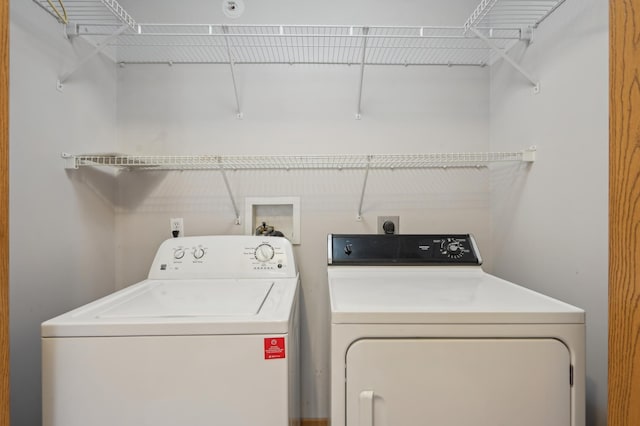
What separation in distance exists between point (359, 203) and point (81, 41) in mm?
1662

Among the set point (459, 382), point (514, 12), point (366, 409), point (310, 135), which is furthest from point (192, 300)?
point (514, 12)

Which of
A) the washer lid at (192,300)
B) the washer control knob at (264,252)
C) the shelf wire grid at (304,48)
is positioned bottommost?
the washer lid at (192,300)

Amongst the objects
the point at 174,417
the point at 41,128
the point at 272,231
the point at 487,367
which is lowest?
the point at 174,417

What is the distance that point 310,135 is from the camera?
1.78m

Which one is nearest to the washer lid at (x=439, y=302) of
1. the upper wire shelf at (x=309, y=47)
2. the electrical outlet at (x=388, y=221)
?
the electrical outlet at (x=388, y=221)

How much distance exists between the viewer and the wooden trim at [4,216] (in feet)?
2.38

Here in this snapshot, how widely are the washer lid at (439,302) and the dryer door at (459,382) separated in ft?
0.22

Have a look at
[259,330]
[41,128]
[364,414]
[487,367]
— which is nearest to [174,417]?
[259,330]

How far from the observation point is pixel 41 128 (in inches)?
48.6

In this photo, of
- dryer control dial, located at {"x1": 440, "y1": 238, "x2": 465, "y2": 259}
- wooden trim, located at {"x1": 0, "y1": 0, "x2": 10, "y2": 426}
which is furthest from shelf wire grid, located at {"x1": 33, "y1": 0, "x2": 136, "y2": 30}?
dryer control dial, located at {"x1": 440, "y1": 238, "x2": 465, "y2": 259}

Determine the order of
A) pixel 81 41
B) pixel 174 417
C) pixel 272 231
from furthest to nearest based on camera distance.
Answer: pixel 272 231 → pixel 81 41 → pixel 174 417

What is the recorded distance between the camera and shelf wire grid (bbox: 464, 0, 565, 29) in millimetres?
1275

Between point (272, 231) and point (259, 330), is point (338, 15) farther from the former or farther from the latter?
point (259, 330)

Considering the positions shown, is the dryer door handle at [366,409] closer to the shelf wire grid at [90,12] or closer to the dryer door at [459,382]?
the dryer door at [459,382]
